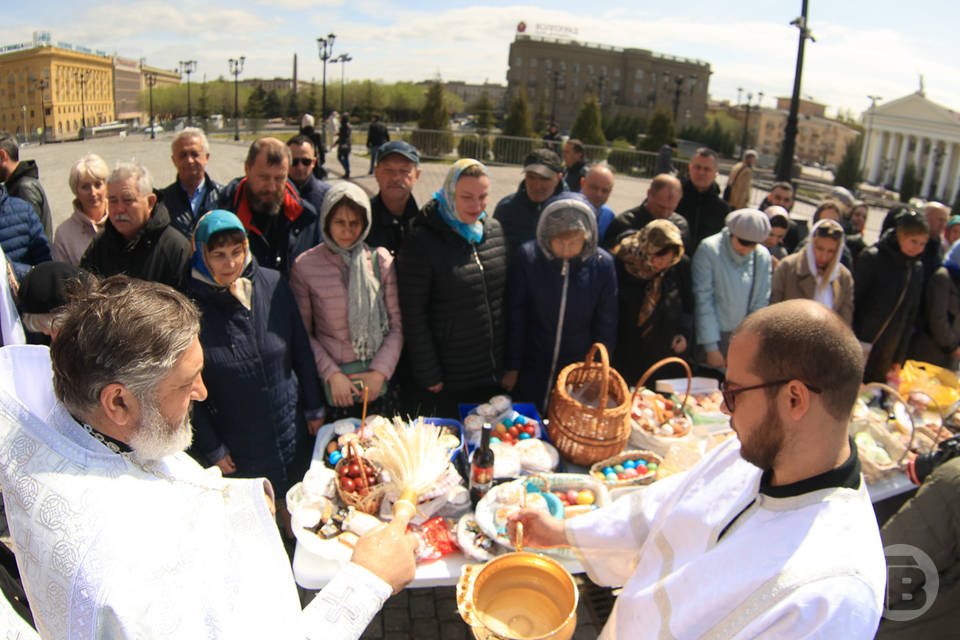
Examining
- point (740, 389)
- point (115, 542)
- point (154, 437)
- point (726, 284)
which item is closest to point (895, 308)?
point (726, 284)

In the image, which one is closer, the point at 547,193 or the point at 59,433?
the point at 59,433

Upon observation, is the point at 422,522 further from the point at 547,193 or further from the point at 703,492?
the point at 547,193

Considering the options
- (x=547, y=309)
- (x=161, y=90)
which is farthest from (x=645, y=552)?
(x=161, y=90)

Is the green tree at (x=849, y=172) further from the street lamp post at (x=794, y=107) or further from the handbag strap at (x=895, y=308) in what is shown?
the handbag strap at (x=895, y=308)

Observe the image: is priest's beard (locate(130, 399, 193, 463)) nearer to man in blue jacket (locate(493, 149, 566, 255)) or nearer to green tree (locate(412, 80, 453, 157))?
man in blue jacket (locate(493, 149, 566, 255))

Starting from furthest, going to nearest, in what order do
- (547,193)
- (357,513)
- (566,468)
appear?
1. (547,193)
2. (566,468)
3. (357,513)

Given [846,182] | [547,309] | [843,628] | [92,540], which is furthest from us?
[846,182]

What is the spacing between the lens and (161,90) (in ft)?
232

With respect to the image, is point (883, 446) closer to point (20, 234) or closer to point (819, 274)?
point (819, 274)

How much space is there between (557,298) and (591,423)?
1061 mm

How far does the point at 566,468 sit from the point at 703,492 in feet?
4.08

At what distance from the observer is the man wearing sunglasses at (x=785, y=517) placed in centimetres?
135

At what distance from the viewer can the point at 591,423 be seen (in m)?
2.86

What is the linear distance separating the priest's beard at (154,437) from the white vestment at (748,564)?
143cm
